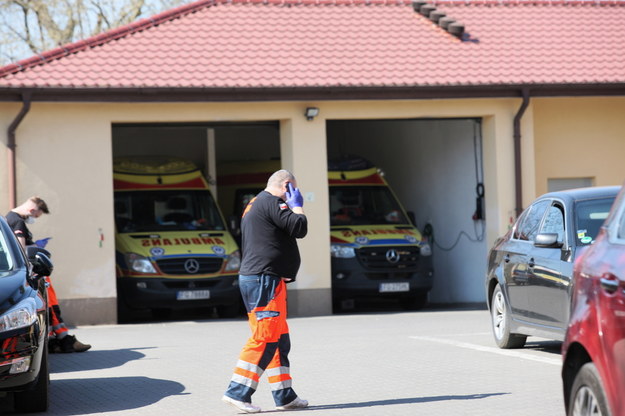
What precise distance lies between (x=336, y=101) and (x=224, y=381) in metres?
9.57

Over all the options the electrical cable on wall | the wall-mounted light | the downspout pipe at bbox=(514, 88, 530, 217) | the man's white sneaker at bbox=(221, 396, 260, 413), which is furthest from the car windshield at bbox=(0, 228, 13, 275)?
the electrical cable on wall

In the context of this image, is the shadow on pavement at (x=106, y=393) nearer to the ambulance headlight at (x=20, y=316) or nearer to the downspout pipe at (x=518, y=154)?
the ambulance headlight at (x=20, y=316)

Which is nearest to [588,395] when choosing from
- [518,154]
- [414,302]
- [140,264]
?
[140,264]

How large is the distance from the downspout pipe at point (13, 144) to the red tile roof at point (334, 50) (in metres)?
0.26

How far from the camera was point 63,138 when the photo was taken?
736 inches

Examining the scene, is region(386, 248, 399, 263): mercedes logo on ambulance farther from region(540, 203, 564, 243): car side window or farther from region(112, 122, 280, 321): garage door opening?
region(540, 203, 564, 243): car side window

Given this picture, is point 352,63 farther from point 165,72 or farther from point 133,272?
point 133,272

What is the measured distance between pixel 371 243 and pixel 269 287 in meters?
11.1

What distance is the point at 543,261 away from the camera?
37.0 feet

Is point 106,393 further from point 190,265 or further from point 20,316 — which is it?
point 190,265

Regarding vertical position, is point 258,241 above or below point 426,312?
above

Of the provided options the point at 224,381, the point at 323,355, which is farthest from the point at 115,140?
the point at 224,381

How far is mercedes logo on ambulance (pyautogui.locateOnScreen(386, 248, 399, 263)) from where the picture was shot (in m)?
20.1

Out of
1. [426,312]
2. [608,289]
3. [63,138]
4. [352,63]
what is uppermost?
[352,63]
